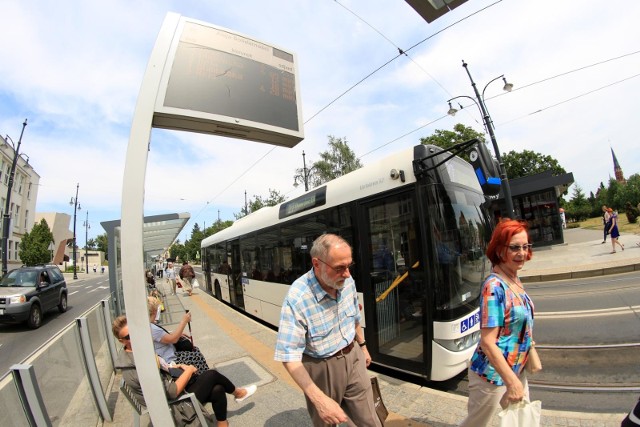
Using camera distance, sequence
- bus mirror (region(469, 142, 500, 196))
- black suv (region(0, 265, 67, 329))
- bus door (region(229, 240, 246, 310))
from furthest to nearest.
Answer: bus door (region(229, 240, 246, 310)), black suv (region(0, 265, 67, 329)), bus mirror (region(469, 142, 500, 196))

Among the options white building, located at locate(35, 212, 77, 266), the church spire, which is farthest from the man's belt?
the church spire

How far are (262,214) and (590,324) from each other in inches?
279

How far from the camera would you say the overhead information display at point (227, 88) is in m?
2.53

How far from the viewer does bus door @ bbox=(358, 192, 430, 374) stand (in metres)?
4.25

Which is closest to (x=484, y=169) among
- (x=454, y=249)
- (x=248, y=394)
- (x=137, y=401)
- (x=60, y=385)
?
(x=454, y=249)

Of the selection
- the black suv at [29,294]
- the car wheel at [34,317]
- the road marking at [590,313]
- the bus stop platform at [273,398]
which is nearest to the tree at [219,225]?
the black suv at [29,294]

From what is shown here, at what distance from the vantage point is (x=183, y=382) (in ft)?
10.5

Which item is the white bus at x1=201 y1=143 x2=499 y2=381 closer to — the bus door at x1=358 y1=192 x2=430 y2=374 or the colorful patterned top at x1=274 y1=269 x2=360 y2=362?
the bus door at x1=358 y1=192 x2=430 y2=374

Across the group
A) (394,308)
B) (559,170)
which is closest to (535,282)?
(394,308)

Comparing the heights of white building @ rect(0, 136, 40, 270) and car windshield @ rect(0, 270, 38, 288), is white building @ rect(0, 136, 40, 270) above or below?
above

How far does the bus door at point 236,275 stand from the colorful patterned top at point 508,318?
889 centimetres

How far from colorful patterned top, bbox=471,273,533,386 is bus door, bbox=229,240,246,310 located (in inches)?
350

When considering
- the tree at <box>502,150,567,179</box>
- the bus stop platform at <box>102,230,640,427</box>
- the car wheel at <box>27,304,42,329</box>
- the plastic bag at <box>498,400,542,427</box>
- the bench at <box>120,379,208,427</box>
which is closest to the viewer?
the plastic bag at <box>498,400,542,427</box>

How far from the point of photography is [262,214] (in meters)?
9.02
